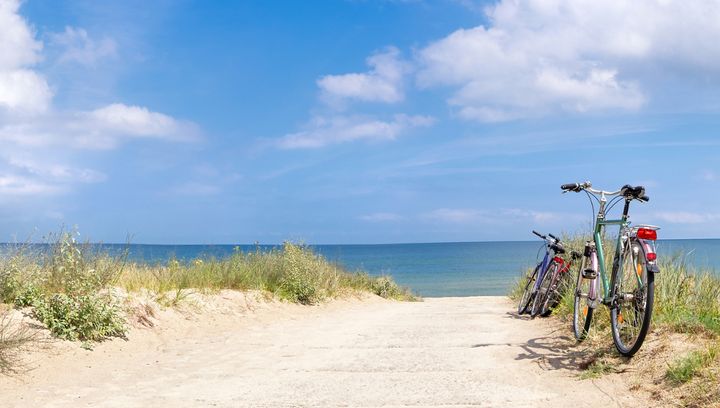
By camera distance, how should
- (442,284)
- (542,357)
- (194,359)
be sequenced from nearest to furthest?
(542,357) → (194,359) → (442,284)

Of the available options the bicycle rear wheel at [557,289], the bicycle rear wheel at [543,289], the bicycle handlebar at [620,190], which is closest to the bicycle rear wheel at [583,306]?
the bicycle handlebar at [620,190]

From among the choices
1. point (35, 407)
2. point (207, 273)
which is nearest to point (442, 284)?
point (207, 273)

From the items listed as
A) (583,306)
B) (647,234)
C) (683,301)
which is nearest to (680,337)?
(647,234)

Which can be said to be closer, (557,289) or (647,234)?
(647,234)

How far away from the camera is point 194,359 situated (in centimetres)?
797

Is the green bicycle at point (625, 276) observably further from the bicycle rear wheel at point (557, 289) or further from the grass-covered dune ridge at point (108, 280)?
the grass-covered dune ridge at point (108, 280)

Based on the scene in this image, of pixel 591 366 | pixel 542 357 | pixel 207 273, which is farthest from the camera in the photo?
pixel 207 273

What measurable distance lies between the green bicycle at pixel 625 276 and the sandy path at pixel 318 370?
612 mm

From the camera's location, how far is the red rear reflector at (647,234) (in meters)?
6.31

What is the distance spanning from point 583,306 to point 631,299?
2.13 metres

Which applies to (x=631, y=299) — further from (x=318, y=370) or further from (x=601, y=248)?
(x=318, y=370)

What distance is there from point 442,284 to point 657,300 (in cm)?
3671

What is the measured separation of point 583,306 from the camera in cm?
845

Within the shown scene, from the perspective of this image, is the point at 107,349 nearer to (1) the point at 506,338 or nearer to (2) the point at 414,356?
(2) the point at 414,356
